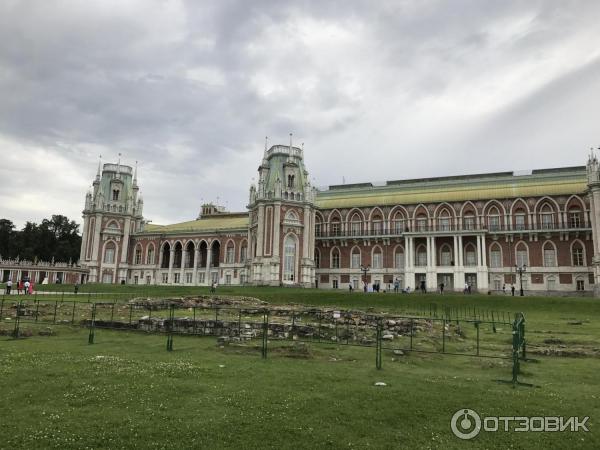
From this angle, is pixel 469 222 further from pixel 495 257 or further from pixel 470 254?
pixel 495 257

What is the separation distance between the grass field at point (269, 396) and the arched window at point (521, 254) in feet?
153

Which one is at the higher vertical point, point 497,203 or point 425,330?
point 497,203

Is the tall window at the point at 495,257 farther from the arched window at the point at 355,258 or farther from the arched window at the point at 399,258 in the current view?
the arched window at the point at 355,258

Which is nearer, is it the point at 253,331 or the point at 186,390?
the point at 186,390

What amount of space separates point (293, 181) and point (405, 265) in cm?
1985

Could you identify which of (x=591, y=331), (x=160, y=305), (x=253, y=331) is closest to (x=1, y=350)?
(x=253, y=331)

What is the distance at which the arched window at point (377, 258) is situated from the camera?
6931cm

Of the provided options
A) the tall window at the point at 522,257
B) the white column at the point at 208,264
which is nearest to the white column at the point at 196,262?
the white column at the point at 208,264

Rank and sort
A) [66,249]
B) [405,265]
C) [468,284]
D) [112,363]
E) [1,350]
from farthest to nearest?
1. [66,249]
2. [405,265]
3. [468,284]
4. [1,350]
5. [112,363]

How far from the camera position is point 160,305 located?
109 ft

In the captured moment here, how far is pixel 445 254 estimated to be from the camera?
6525 centimetres

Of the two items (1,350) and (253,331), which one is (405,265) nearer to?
(253,331)

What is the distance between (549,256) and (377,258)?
2289 cm

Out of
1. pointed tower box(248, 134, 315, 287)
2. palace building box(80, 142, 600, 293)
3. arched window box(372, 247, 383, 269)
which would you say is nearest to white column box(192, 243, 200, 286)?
palace building box(80, 142, 600, 293)
